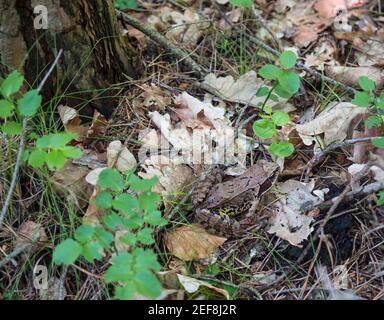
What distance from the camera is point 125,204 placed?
2.39 m

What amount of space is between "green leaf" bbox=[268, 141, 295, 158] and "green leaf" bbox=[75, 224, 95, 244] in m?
1.26

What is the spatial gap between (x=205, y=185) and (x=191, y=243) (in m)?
0.40

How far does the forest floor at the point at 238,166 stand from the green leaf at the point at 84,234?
0.41m

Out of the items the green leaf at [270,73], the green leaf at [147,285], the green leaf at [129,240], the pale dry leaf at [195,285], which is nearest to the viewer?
the green leaf at [147,285]

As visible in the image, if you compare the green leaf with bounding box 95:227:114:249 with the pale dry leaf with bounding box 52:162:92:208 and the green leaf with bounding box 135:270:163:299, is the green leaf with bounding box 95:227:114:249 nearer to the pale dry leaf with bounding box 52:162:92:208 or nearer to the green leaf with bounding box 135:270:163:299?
the green leaf with bounding box 135:270:163:299

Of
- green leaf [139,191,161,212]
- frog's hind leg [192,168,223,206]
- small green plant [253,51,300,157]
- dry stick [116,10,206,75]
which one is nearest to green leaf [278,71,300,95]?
small green plant [253,51,300,157]

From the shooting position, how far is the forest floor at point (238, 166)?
106 inches

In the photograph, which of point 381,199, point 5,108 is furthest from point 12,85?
point 381,199

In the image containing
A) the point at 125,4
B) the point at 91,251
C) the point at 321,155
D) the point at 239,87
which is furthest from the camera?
the point at 125,4

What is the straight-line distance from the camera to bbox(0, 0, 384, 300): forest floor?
2686 mm

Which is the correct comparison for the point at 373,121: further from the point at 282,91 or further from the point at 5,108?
the point at 5,108

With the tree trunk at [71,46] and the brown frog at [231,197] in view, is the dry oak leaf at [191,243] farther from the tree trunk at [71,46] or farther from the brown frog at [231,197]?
the tree trunk at [71,46]

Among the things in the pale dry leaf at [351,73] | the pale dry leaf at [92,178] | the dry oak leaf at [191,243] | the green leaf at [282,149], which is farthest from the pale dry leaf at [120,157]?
the pale dry leaf at [351,73]

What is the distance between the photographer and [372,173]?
2920mm
